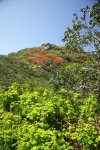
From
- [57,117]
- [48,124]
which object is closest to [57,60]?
[57,117]

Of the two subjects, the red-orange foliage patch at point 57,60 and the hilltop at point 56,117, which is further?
the red-orange foliage patch at point 57,60

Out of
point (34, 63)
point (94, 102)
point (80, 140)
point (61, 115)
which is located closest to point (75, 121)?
point (61, 115)

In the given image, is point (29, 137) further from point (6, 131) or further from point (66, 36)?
point (66, 36)

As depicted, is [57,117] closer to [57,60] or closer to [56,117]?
[56,117]

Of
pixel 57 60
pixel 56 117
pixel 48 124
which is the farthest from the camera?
pixel 57 60

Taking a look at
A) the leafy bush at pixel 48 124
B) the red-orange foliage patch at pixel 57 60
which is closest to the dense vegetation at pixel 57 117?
the leafy bush at pixel 48 124

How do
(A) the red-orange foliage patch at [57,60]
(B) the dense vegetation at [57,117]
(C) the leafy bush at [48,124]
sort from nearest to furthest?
(C) the leafy bush at [48,124]
(B) the dense vegetation at [57,117]
(A) the red-orange foliage patch at [57,60]

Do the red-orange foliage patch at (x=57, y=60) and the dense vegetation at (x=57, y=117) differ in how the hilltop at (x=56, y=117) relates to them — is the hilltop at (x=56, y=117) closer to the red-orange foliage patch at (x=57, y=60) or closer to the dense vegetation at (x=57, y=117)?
the dense vegetation at (x=57, y=117)

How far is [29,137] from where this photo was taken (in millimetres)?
11203

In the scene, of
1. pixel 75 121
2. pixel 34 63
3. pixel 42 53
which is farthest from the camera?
pixel 42 53

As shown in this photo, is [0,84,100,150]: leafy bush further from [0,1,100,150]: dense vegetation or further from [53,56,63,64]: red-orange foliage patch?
[53,56,63,64]: red-orange foliage patch

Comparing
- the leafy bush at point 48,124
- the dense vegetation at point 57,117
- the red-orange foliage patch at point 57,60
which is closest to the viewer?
the leafy bush at point 48,124

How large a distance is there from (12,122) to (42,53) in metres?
50.5

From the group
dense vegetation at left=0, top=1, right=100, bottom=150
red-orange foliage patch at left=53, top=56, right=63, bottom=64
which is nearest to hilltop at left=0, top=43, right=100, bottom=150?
dense vegetation at left=0, top=1, right=100, bottom=150
